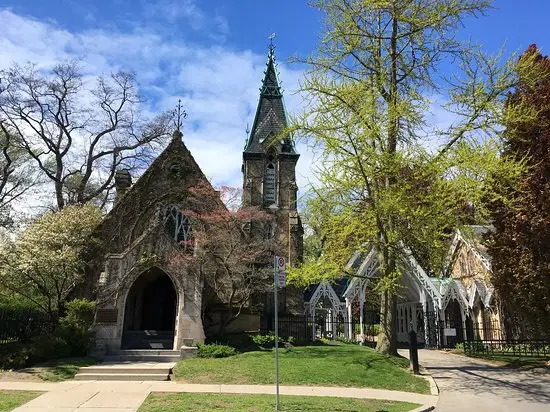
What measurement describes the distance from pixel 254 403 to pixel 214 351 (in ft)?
21.8

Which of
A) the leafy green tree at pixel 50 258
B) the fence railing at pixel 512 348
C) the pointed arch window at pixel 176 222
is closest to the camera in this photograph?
the leafy green tree at pixel 50 258

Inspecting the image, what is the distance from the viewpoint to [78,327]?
1550cm

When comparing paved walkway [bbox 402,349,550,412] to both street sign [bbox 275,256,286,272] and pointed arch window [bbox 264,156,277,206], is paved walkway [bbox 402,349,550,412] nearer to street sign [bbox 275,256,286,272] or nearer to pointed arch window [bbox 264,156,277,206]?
street sign [bbox 275,256,286,272]

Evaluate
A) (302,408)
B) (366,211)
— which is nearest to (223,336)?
(366,211)

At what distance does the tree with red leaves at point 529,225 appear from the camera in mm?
16594

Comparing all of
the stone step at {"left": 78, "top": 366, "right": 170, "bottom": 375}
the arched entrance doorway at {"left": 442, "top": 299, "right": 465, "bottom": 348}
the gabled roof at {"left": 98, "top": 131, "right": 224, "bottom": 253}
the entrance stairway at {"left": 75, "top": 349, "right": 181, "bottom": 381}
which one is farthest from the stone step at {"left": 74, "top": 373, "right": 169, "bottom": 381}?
the arched entrance doorway at {"left": 442, "top": 299, "right": 465, "bottom": 348}

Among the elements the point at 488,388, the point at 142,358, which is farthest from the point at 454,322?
the point at 142,358

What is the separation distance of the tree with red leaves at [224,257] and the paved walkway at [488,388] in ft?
26.6

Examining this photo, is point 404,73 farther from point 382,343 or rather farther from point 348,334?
point 348,334

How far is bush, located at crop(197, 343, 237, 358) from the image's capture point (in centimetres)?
1536

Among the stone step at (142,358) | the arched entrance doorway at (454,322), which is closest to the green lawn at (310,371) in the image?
the stone step at (142,358)

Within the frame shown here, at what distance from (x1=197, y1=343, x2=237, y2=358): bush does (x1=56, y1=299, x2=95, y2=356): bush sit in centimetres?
398

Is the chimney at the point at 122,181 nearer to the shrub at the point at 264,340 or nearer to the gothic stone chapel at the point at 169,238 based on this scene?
the gothic stone chapel at the point at 169,238

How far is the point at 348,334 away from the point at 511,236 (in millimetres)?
14377
